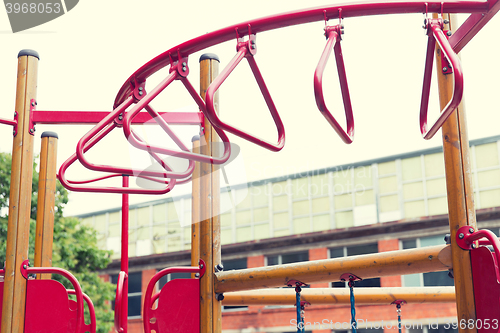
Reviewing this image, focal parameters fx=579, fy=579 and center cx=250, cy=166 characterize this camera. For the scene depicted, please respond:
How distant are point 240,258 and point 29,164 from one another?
1843 cm

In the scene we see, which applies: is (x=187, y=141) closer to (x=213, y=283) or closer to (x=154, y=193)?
(x=154, y=193)

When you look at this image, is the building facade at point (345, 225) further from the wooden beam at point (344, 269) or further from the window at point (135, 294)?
the wooden beam at point (344, 269)

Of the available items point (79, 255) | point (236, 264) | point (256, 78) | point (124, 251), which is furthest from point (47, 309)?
point (236, 264)

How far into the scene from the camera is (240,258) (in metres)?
21.5

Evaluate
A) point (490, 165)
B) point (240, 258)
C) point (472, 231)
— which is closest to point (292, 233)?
point (240, 258)

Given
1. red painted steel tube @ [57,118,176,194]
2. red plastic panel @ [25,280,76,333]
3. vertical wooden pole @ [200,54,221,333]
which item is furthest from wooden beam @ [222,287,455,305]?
red plastic panel @ [25,280,76,333]

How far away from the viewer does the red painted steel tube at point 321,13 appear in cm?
232

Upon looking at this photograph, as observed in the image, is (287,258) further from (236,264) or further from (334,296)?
(334,296)

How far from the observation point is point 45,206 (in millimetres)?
4418

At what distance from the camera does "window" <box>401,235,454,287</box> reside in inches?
690

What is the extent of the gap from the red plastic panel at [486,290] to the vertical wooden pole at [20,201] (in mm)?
2402

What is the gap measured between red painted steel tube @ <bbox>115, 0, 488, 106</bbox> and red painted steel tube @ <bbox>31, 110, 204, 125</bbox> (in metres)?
0.82

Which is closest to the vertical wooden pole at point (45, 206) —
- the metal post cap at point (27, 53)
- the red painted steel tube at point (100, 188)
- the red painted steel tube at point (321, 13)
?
the metal post cap at point (27, 53)

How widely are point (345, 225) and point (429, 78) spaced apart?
18.7 m
